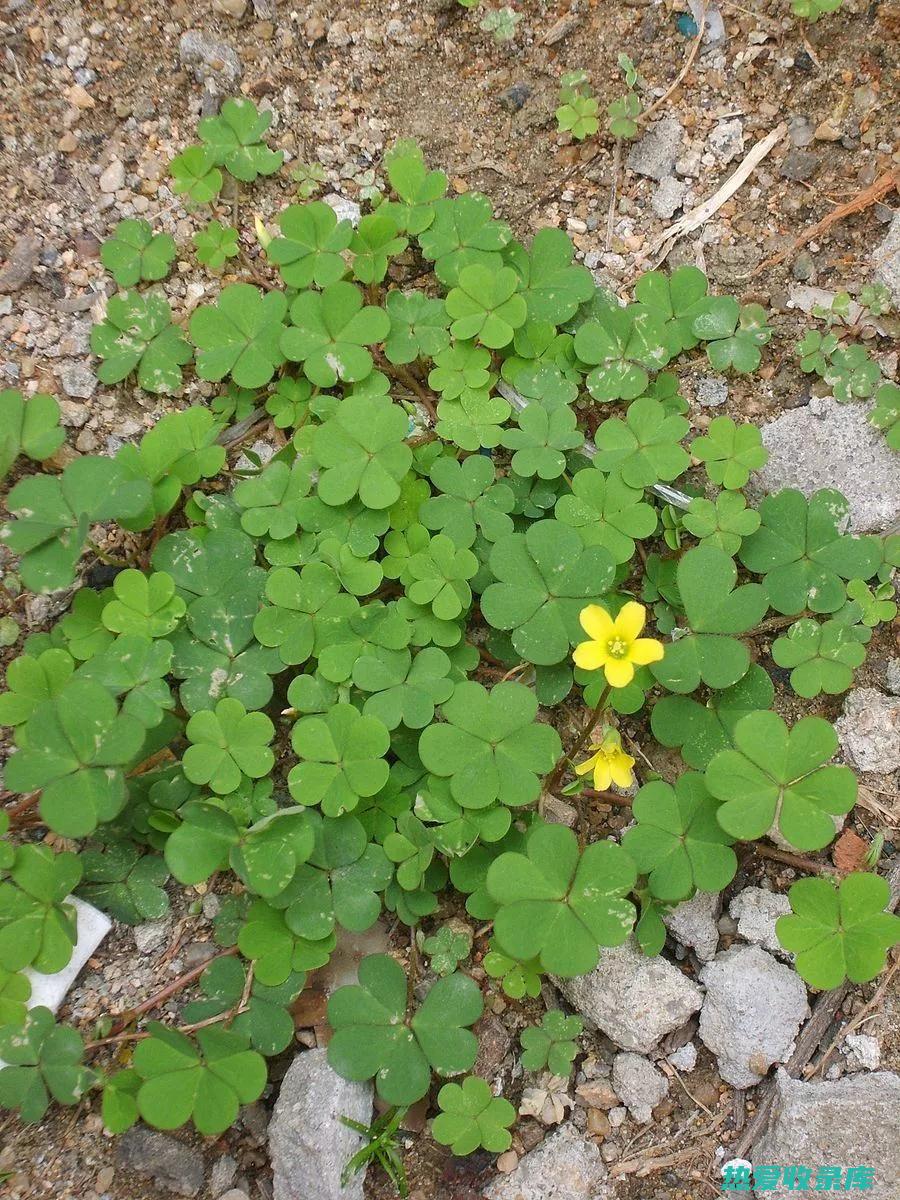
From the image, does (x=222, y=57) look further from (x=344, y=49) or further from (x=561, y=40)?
(x=561, y=40)

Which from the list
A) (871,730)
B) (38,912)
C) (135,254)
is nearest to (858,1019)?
(871,730)

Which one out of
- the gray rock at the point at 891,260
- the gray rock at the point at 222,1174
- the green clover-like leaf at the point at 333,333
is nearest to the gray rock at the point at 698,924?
A: the gray rock at the point at 222,1174

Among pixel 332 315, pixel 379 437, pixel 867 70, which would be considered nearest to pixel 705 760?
pixel 379 437

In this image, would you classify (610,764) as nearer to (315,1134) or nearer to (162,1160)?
(315,1134)

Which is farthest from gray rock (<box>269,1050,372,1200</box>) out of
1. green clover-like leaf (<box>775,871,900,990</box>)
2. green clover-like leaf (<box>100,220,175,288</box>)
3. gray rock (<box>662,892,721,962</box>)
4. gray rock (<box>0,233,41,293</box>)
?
gray rock (<box>0,233,41,293</box>)

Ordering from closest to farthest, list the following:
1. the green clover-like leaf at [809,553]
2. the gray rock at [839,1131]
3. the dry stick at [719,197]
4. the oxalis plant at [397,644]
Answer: the gray rock at [839,1131] → the oxalis plant at [397,644] → the green clover-like leaf at [809,553] → the dry stick at [719,197]

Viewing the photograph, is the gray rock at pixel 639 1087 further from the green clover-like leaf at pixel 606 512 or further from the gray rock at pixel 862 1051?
the green clover-like leaf at pixel 606 512
